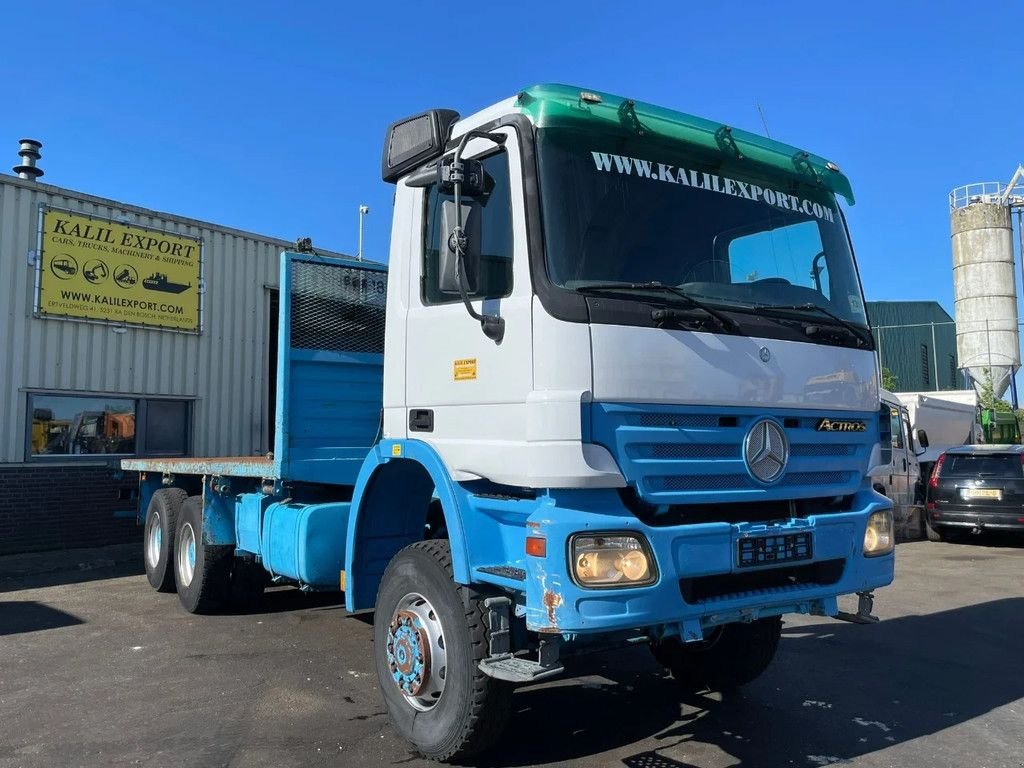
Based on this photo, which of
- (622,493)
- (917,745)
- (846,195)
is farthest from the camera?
(846,195)

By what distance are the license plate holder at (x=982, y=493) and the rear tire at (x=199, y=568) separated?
1210 centimetres

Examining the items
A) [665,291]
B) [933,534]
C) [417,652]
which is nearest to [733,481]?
[665,291]

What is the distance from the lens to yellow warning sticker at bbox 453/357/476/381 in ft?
13.0

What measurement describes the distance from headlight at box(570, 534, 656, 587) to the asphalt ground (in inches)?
52.2

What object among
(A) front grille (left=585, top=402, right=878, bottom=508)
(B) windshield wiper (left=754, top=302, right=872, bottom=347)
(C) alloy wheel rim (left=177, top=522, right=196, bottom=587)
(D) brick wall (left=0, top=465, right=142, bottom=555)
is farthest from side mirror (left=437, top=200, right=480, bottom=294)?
(D) brick wall (left=0, top=465, right=142, bottom=555)

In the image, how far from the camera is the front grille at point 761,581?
12.2 ft

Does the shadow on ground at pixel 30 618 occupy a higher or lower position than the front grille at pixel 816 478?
lower

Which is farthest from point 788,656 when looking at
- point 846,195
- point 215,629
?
point 215,629

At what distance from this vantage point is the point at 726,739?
4.52 metres

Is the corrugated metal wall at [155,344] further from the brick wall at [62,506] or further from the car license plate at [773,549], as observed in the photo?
the car license plate at [773,549]

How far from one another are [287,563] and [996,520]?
1233 cm

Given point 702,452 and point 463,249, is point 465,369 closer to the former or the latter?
point 463,249

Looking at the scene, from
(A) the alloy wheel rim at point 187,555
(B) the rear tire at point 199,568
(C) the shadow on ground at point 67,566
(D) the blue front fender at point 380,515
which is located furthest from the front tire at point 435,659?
(C) the shadow on ground at point 67,566

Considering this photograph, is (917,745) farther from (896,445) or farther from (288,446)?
(896,445)
